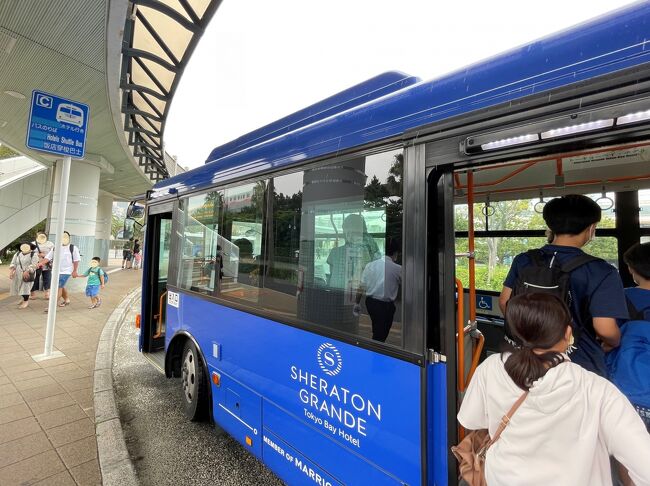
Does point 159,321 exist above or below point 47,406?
above

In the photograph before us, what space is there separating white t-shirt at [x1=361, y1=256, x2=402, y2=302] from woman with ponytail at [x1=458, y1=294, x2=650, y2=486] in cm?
55

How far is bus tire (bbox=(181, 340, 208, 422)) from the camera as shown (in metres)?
3.40

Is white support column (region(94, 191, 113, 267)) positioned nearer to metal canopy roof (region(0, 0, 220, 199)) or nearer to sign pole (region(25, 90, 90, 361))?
metal canopy roof (region(0, 0, 220, 199))

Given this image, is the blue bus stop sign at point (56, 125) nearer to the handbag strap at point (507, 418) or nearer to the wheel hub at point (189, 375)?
the wheel hub at point (189, 375)

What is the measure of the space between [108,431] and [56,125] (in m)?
4.47

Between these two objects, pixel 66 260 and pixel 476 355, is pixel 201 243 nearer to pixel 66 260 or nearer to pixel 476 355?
pixel 476 355

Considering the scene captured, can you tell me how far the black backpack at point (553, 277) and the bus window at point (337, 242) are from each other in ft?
2.12

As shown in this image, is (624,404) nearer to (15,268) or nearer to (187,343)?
(187,343)

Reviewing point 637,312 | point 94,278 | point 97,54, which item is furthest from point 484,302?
point 94,278

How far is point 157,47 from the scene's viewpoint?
6824 mm

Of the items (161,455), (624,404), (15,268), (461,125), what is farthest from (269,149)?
(15,268)

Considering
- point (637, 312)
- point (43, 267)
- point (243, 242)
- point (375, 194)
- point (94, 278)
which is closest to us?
point (637, 312)

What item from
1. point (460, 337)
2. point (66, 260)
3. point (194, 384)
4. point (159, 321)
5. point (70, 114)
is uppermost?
point (70, 114)

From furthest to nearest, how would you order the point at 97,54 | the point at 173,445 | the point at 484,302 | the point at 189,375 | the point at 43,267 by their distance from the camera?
the point at 43,267
the point at 97,54
the point at 484,302
the point at 189,375
the point at 173,445
